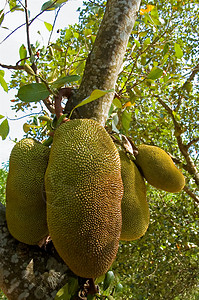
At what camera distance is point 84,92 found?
1.17 m

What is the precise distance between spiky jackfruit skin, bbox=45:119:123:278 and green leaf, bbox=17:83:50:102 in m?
0.14

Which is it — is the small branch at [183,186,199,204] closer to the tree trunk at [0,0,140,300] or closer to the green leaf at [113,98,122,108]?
the green leaf at [113,98,122,108]

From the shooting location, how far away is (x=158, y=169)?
1.47 metres

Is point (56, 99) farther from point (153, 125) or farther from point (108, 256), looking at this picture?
point (153, 125)

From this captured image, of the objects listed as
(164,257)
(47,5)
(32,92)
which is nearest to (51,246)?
(32,92)

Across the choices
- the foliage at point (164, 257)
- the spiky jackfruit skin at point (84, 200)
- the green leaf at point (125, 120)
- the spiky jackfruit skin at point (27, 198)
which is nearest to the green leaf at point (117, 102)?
the green leaf at point (125, 120)

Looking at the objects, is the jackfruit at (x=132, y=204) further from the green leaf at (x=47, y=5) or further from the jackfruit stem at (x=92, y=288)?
the green leaf at (x=47, y=5)

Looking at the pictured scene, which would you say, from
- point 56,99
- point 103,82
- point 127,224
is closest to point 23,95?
point 56,99

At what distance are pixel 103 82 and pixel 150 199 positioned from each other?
2168 mm

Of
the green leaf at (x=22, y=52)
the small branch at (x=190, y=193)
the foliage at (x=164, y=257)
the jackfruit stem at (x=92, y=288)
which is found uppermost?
the green leaf at (x=22, y=52)

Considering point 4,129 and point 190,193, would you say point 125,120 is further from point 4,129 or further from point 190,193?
point 190,193

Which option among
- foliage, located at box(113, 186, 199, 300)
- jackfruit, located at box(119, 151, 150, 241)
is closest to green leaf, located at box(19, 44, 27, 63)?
jackfruit, located at box(119, 151, 150, 241)

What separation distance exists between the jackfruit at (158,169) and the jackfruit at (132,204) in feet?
0.28

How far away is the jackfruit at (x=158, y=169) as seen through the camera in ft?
4.84
